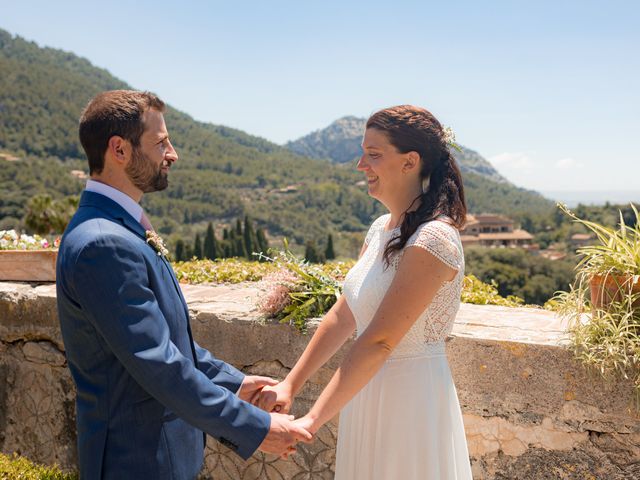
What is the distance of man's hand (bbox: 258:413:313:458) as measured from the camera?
6.44 ft

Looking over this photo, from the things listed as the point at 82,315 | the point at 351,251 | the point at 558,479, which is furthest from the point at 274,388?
the point at 351,251

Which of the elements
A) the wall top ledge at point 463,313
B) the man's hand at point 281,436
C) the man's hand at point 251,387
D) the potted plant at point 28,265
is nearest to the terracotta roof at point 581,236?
the wall top ledge at point 463,313

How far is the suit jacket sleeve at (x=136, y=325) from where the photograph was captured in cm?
167

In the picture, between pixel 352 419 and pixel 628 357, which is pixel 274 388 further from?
pixel 628 357

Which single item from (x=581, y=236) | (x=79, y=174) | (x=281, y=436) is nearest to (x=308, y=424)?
(x=281, y=436)

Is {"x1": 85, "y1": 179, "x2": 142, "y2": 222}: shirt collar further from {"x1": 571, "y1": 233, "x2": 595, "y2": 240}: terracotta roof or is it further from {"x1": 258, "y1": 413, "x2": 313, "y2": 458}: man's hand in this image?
{"x1": 571, "y1": 233, "x2": 595, "y2": 240}: terracotta roof

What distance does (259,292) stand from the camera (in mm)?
3072

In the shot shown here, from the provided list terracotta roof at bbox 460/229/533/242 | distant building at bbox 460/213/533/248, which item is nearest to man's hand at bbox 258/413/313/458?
distant building at bbox 460/213/533/248

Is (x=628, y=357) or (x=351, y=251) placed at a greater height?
(x=628, y=357)

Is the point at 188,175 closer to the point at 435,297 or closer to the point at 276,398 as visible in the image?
the point at 276,398

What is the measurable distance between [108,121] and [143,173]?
198 millimetres

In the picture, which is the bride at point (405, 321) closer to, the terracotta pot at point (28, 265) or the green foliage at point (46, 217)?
the terracotta pot at point (28, 265)

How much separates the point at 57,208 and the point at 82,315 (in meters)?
38.0

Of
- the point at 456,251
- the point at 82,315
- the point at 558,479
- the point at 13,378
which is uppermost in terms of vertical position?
the point at 456,251
